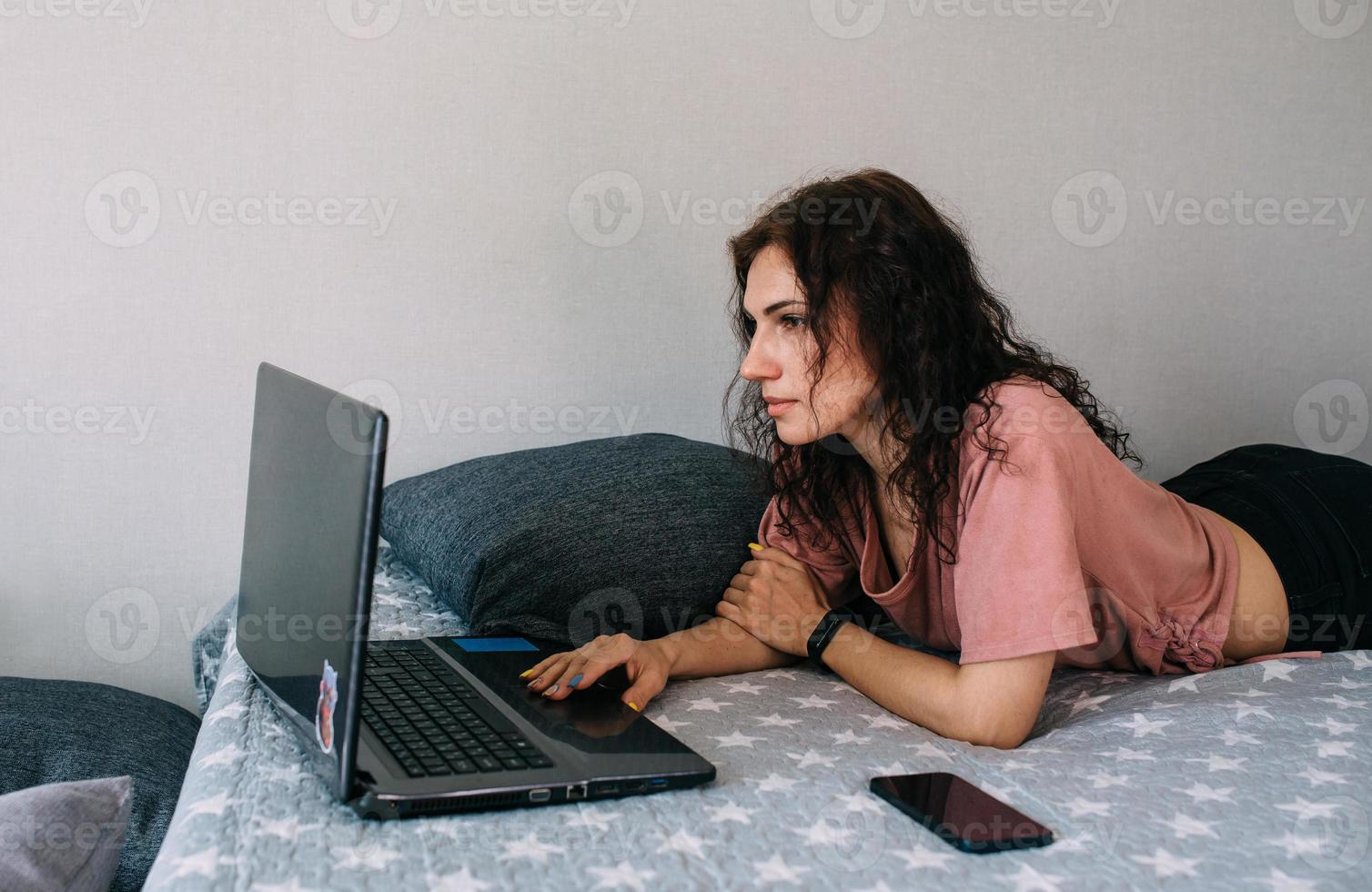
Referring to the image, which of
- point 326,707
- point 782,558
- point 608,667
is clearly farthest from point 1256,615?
point 326,707

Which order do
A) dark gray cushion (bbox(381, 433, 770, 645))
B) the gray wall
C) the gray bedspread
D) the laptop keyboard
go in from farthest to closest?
the gray wall, dark gray cushion (bbox(381, 433, 770, 645)), the laptop keyboard, the gray bedspread

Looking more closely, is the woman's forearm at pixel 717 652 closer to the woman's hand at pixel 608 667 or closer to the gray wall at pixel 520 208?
the woman's hand at pixel 608 667

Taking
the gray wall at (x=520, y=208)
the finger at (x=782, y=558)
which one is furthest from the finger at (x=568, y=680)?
the gray wall at (x=520, y=208)

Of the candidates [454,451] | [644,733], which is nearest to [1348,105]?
[454,451]

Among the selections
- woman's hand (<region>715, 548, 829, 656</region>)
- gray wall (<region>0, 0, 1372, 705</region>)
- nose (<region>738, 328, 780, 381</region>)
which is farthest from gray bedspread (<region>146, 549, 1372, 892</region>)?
gray wall (<region>0, 0, 1372, 705</region>)

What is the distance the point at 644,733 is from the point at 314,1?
121 cm

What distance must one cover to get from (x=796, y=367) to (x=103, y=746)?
3.08 ft

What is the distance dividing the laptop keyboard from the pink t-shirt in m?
0.48

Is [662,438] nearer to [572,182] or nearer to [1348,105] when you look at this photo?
[572,182]

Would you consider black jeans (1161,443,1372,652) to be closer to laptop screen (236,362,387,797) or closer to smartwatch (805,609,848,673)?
smartwatch (805,609,848,673)

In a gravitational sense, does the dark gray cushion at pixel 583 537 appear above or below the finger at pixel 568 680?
above

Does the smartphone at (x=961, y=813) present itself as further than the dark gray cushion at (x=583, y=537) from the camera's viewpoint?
No

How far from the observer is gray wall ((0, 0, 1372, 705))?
5.35 feet

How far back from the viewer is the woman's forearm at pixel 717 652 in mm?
Result: 1300
